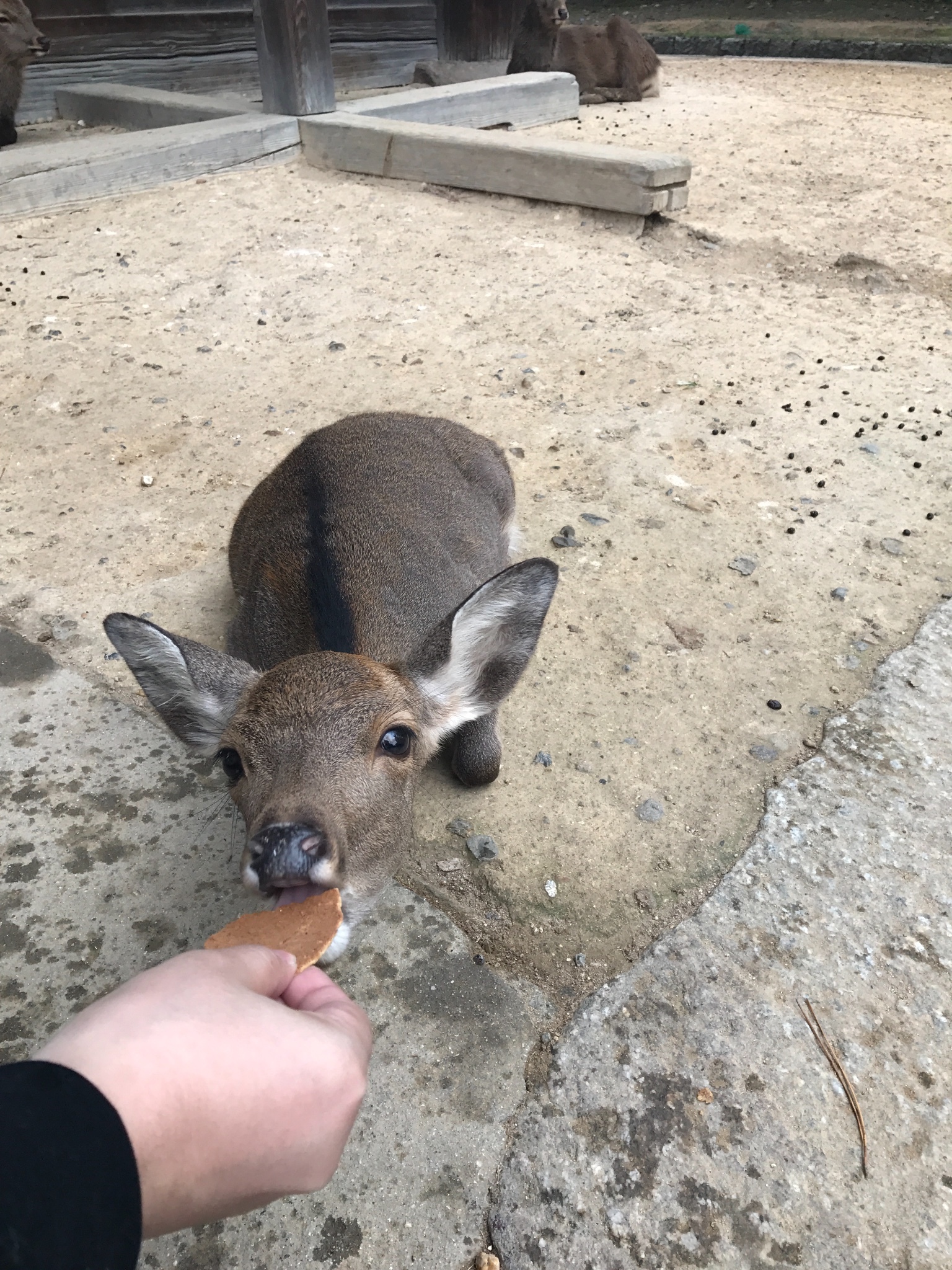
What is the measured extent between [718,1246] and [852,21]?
23983mm

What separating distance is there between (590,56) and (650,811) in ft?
45.7

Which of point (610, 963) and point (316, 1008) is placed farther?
point (610, 963)

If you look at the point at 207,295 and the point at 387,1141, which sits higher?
the point at 207,295

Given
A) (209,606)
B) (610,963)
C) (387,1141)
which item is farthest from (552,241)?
(387,1141)

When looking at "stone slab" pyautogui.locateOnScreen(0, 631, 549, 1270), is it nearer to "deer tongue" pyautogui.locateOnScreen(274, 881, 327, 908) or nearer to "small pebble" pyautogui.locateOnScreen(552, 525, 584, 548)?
"deer tongue" pyautogui.locateOnScreen(274, 881, 327, 908)

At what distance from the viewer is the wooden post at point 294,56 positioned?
870cm

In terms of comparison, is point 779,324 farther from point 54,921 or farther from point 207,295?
point 54,921

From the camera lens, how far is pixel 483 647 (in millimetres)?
2895

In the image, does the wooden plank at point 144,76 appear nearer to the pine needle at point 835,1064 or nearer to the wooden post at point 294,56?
the wooden post at point 294,56

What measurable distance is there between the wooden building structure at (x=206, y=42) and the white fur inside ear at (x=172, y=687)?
28.6 ft

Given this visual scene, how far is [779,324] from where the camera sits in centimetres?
643

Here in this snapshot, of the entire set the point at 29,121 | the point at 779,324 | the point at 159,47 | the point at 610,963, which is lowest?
the point at 610,963

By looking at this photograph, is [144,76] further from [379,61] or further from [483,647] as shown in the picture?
[483,647]

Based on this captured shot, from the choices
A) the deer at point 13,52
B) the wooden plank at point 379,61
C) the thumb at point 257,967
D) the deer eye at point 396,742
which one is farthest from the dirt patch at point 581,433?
the wooden plank at point 379,61
